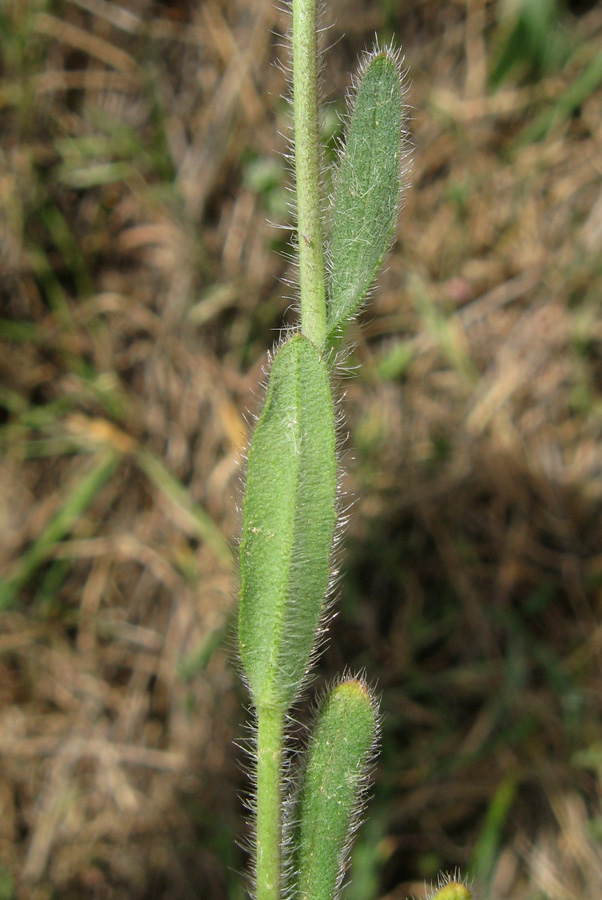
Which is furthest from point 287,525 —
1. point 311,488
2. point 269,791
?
point 269,791

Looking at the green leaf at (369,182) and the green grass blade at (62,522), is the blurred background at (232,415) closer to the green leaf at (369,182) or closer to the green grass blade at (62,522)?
the green grass blade at (62,522)

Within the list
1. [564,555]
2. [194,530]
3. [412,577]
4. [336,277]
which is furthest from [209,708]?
[336,277]

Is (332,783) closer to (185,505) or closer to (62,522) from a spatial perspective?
(185,505)

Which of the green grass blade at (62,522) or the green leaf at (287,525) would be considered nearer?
the green leaf at (287,525)

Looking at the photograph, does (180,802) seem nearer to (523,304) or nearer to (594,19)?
(523,304)

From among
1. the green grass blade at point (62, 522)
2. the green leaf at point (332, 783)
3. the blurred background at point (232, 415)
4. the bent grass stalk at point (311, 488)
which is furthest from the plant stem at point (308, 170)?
the green grass blade at point (62, 522)

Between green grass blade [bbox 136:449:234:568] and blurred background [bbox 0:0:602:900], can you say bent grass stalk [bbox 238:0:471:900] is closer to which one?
blurred background [bbox 0:0:602:900]

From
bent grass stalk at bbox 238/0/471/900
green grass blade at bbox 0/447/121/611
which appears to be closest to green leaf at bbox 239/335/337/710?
bent grass stalk at bbox 238/0/471/900
